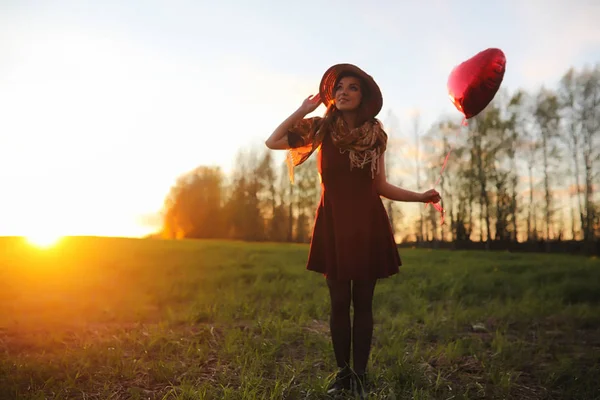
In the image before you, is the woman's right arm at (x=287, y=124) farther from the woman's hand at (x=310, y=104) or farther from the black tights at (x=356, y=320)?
the black tights at (x=356, y=320)

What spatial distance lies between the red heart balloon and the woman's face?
93 cm

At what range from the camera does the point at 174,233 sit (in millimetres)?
43719

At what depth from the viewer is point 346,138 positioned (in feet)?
10.9

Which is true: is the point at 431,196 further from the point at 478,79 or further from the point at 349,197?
the point at 478,79

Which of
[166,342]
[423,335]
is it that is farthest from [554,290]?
[166,342]

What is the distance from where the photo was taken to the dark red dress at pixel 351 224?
333 centimetres

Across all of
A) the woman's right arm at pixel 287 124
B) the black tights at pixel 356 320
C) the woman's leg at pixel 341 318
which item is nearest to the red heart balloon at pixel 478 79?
the woman's right arm at pixel 287 124

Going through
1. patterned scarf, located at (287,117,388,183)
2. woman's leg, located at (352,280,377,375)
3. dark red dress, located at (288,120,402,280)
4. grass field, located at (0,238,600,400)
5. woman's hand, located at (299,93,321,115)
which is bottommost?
grass field, located at (0,238,600,400)

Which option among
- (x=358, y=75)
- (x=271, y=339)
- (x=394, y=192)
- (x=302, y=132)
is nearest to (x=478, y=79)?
(x=358, y=75)

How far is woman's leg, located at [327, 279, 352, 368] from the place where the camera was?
11.1 ft

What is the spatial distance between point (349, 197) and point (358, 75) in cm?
88

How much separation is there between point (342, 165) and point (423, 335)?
3.12 m

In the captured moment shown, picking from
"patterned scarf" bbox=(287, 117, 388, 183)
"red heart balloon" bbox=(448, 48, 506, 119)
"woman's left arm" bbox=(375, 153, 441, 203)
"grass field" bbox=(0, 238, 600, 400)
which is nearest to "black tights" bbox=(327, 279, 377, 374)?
"grass field" bbox=(0, 238, 600, 400)

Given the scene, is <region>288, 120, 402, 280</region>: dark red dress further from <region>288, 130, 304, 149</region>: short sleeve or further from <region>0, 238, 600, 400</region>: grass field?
<region>0, 238, 600, 400</region>: grass field
